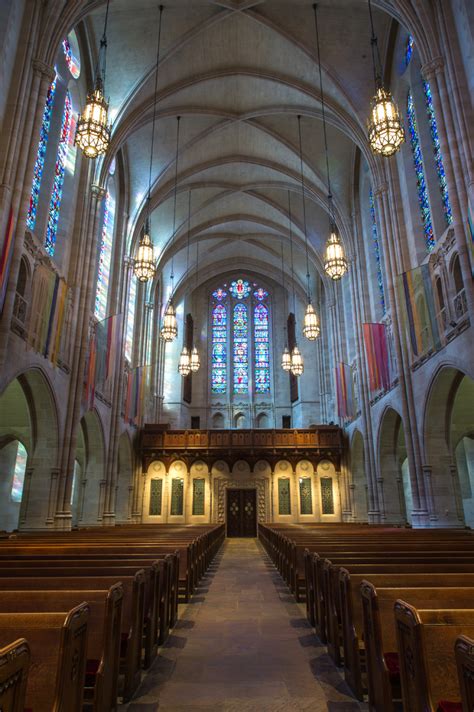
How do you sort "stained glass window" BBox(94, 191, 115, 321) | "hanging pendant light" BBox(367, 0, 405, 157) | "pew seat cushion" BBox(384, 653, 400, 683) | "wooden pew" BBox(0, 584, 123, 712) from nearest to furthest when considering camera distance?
"wooden pew" BBox(0, 584, 123, 712) → "pew seat cushion" BBox(384, 653, 400, 683) → "hanging pendant light" BBox(367, 0, 405, 157) → "stained glass window" BBox(94, 191, 115, 321)

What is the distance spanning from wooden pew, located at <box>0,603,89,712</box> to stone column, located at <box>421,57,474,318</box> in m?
10.2

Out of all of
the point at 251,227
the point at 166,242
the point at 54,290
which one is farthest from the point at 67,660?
the point at 251,227

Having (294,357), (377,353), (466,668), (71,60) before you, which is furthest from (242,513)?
(466,668)

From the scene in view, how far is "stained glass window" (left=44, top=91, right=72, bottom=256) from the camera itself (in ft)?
50.4

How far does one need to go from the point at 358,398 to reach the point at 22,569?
61.8 ft

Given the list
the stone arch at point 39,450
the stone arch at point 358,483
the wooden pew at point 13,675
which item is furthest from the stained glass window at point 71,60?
the stone arch at point 358,483

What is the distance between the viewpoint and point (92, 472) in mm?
19797

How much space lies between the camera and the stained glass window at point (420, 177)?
15.5 m

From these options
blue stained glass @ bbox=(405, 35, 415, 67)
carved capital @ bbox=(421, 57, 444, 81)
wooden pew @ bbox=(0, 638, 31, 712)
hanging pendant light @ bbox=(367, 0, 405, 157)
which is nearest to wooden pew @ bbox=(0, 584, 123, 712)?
wooden pew @ bbox=(0, 638, 31, 712)

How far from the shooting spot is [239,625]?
19.7 feet

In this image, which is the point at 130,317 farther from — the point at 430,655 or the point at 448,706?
the point at 448,706

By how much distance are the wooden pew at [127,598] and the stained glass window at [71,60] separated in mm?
16686

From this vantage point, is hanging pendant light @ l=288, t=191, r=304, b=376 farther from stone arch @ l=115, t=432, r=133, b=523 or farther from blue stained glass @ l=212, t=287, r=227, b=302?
stone arch @ l=115, t=432, r=133, b=523

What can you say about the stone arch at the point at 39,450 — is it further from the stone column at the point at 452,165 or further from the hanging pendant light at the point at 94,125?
the stone column at the point at 452,165
